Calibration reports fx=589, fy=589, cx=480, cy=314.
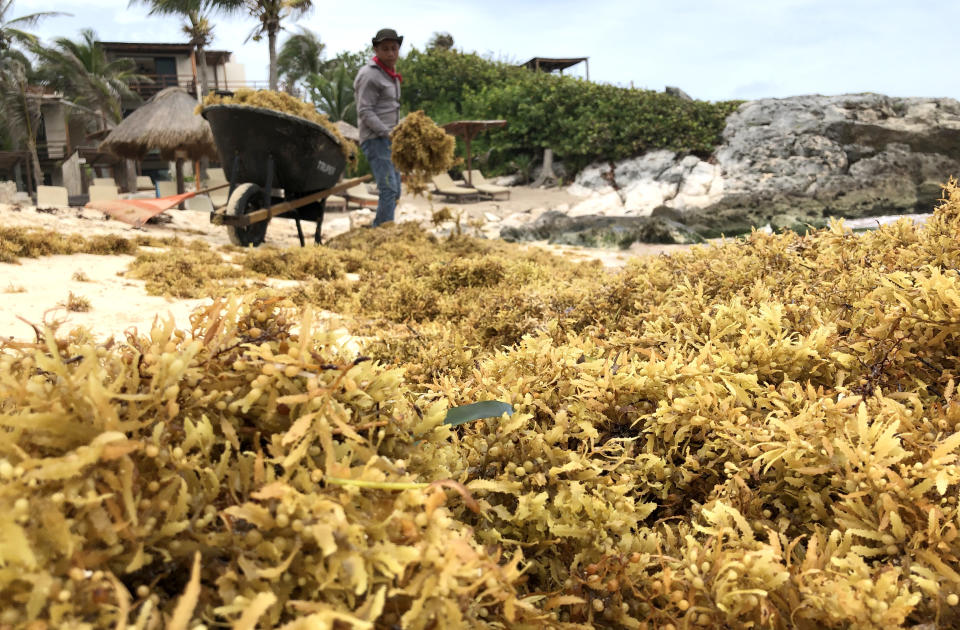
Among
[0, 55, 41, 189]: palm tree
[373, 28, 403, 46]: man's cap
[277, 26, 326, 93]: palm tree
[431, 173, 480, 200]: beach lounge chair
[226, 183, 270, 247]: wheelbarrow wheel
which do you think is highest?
[277, 26, 326, 93]: palm tree

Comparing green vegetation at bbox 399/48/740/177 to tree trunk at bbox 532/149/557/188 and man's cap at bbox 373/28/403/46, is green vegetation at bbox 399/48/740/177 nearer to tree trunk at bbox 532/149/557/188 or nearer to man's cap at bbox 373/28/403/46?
tree trunk at bbox 532/149/557/188

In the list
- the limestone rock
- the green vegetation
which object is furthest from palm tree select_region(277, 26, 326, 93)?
the limestone rock

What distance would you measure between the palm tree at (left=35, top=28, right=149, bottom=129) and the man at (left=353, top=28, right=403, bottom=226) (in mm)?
29912

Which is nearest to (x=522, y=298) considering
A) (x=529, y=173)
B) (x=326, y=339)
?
(x=326, y=339)

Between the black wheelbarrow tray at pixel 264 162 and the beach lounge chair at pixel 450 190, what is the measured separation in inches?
390

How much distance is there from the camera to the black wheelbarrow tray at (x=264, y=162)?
8.30 metres

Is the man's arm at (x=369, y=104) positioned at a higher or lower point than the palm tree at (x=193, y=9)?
lower

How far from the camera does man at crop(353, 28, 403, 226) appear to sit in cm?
856

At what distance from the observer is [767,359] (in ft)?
5.24

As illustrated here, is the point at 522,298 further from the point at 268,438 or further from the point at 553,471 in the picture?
the point at 268,438

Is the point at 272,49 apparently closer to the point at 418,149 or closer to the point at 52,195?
the point at 52,195

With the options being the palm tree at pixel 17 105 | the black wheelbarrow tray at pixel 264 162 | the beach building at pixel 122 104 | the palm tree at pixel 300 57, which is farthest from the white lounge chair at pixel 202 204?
the palm tree at pixel 300 57

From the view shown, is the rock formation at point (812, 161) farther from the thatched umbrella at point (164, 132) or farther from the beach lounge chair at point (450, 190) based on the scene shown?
the thatched umbrella at point (164, 132)

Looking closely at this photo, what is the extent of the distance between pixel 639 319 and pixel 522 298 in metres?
0.86
